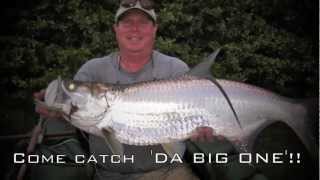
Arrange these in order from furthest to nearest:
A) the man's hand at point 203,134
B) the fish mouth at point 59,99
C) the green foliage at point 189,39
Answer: the green foliage at point 189,39
the man's hand at point 203,134
the fish mouth at point 59,99

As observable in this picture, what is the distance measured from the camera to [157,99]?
3047 mm

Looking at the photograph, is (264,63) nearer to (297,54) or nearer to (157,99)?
(297,54)

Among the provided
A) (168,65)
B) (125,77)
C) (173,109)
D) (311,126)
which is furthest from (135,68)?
(311,126)

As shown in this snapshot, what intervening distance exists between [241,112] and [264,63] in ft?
1.13

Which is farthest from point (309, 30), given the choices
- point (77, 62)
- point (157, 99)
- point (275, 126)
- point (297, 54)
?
point (77, 62)

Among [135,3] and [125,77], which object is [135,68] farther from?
[135,3]

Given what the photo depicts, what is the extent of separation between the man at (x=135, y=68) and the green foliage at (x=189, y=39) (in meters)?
0.06

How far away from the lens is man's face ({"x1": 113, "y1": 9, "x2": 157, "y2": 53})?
3.13m

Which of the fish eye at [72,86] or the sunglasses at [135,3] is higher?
the sunglasses at [135,3]

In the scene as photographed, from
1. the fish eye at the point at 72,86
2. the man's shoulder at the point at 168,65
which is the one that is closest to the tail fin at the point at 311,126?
the man's shoulder at the point at 168,65

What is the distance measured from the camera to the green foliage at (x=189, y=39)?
126 inches

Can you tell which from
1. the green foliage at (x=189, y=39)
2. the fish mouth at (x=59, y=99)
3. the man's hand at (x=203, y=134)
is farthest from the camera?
the green foliage at (x=189, y=39)

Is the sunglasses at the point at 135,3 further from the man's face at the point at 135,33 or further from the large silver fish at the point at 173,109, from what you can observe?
the large silver fish at the point at 173,109

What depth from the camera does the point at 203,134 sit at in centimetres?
307
